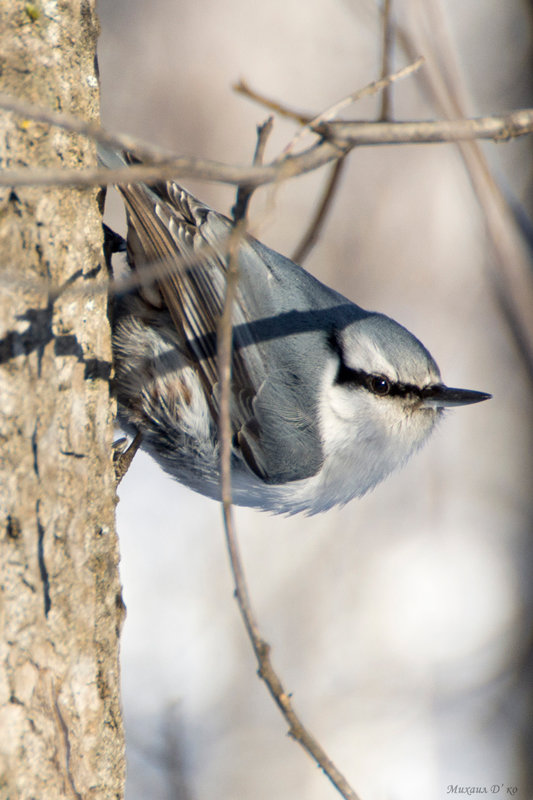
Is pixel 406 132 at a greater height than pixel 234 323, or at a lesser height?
lesser

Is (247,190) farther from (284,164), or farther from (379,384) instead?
(379,384)

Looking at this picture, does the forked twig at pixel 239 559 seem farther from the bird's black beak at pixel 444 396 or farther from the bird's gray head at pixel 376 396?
the bird's black beak at pixel 444 396

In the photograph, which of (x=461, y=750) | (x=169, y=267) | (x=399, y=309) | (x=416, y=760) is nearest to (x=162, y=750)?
(x=416, y=760)

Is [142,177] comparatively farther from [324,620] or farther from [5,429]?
[324,620]

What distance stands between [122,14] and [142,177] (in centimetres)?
276

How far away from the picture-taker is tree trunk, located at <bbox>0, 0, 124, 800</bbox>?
110 centimetres

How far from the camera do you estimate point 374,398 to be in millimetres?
1762

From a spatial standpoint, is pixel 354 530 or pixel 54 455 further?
pixel 354 530

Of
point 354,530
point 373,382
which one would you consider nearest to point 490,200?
point 373,382

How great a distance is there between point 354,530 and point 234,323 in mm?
1676

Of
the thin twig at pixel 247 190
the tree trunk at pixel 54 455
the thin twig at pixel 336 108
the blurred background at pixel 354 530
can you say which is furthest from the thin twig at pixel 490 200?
the blurred background at pixel 354 530

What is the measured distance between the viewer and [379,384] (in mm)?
1740

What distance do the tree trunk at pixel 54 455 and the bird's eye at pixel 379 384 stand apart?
2.18ft

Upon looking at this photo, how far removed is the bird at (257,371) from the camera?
1.55 metres
